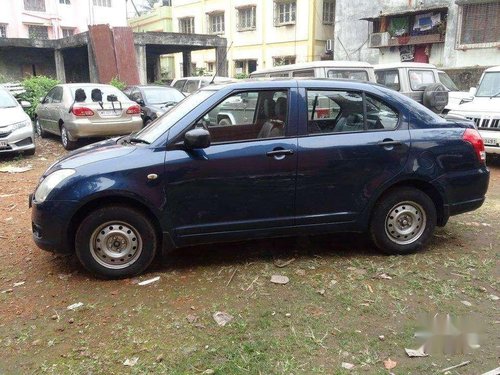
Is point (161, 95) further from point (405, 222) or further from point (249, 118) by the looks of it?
point (405, 222)

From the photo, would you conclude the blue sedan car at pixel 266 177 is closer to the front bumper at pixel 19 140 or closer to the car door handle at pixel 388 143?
the car door handle at pixel 388 143

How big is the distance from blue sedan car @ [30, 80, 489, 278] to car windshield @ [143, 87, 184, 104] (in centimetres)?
864

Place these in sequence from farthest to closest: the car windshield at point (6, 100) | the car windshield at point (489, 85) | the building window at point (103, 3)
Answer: the building window at point (103, 3) → the car windshield at point (6, 100) → the car windshield at point (489, 85)

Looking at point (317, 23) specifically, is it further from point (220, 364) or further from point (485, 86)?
point (220, 364)

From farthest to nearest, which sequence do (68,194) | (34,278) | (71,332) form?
(34,278) → (68,194) → (71,332)

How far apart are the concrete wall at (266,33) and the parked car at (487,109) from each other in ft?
61.5

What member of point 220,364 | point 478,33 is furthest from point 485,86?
point 478,33

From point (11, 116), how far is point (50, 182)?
6820 millimetres

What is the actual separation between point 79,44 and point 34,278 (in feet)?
60.4

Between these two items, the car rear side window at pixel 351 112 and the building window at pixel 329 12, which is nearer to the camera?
the car rear side window at pixel 351 112

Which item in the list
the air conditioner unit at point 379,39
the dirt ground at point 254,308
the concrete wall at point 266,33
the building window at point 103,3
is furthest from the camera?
the building window at point 103,3

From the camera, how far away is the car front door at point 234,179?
3.90 metres

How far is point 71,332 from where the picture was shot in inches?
128

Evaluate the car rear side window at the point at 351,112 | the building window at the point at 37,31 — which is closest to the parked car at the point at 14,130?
the car rear side window at the point at 351,112
